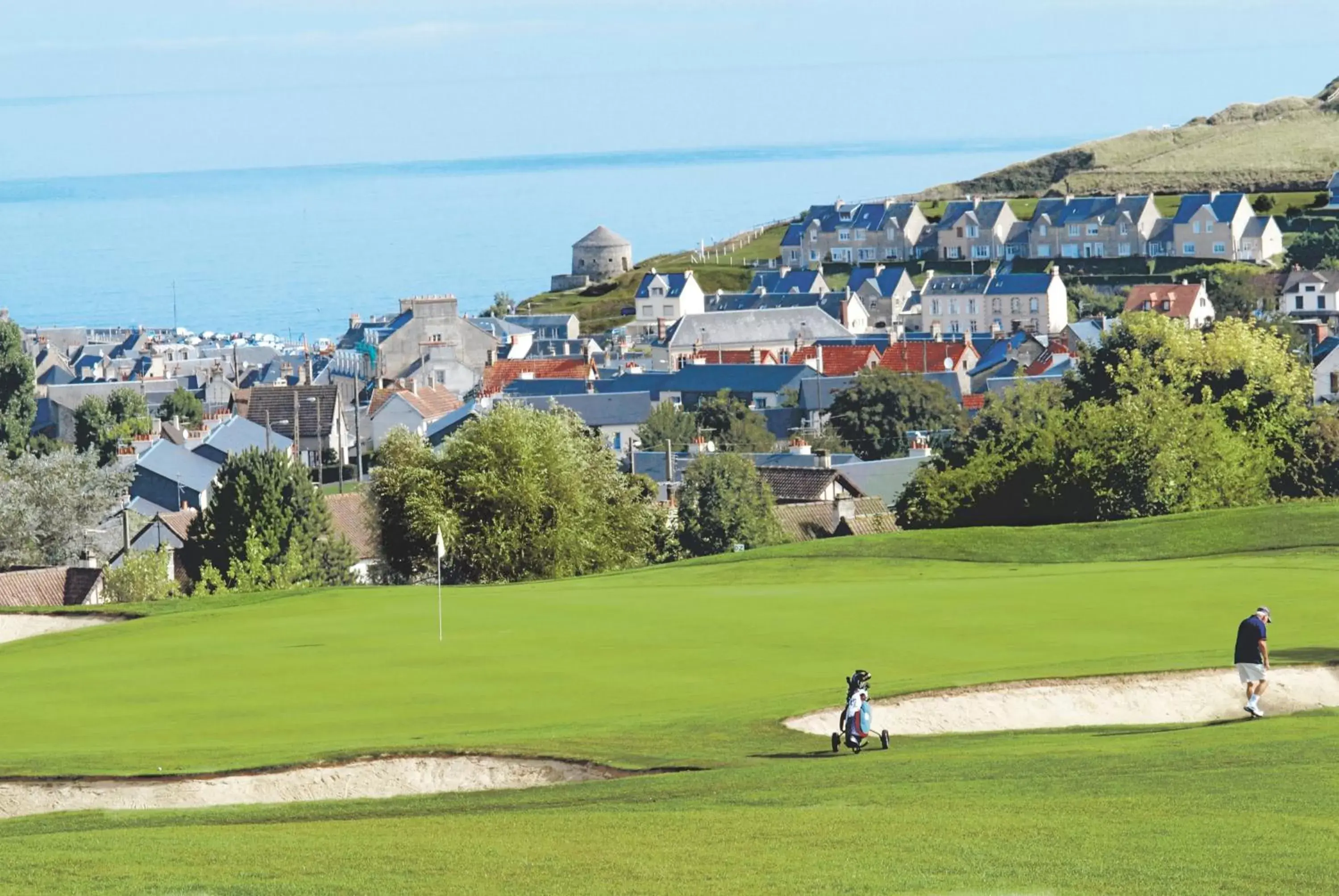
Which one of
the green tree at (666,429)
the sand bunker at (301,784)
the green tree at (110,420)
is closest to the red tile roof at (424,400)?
the green tree at (666,429)

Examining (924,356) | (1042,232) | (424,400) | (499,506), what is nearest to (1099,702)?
(499,506)

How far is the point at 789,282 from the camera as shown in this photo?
573 ft

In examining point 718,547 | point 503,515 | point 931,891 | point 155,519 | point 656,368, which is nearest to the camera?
point 931,891

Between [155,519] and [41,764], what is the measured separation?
48319 mm

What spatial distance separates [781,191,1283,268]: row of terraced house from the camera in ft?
561

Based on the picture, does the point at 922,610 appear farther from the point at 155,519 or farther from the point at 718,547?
the point at 155,519

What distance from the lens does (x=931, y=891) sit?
13484mm

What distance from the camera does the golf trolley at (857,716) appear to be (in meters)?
20.3

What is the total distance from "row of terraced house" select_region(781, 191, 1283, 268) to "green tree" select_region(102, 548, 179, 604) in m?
131

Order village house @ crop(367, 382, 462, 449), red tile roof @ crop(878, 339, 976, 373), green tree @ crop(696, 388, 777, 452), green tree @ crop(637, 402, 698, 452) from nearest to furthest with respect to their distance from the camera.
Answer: green tree @ crop(637, 402, 698, 452)
green tree @ crop(696, 388, 777, 452)
village house @ crop(367, 382, 462, 449)
red tile roof @ crop(878, 339, 976, 373)

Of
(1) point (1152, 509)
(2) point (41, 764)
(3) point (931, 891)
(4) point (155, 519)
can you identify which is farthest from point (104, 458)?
(3) point (931, 891)

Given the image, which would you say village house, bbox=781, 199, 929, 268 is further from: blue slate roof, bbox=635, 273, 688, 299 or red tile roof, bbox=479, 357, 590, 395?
red tile roof, bbox=479, 357, 590, 395

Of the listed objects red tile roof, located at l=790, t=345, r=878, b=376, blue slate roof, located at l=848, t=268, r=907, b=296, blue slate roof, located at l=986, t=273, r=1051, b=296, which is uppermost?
blue slate roof, located at l=848, t=268, r=907, b=296

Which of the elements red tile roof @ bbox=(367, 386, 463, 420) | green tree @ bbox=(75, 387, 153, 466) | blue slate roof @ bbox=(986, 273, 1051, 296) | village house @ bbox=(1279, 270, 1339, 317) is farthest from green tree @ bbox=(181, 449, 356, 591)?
blue slate roof @ bbox=(986, 273, 1051, 296)
